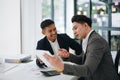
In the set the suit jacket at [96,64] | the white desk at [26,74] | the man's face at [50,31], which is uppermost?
the man's face at [50,31]

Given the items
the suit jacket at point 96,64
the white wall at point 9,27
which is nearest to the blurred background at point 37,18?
the white wall at point 9,27

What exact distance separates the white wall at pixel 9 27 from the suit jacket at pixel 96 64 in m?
1.70

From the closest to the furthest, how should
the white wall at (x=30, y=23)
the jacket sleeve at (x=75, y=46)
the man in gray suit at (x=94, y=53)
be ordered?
the man in gray suit at (x=94, y=53), the jacket sleeve at (x=75, y=46), the white wall at (x=30, y=23)

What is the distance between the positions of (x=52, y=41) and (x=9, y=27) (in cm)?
91

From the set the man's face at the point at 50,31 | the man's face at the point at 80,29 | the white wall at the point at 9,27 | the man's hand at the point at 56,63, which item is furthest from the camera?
the white wall at the point at 9,27

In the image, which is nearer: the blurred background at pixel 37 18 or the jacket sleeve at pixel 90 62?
the jacket sleeve at pixel 90 62

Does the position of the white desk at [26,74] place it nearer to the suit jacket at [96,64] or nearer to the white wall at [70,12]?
the suit jacket at [96,64]

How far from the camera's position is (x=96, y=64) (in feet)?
5.68

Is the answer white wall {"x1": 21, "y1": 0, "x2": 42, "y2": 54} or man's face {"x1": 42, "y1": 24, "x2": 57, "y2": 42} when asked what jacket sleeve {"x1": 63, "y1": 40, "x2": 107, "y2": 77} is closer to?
man's face {"x1": 42, "y1": 24, "x2": 57, "y2": 42}

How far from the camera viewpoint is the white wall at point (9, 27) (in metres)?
3.23

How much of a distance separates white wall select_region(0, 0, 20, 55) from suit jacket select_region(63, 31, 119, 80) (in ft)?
5.57

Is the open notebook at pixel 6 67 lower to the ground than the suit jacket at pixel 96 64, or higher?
lower

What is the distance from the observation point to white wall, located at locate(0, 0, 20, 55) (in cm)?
323

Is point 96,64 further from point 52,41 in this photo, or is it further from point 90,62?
point 52,41
